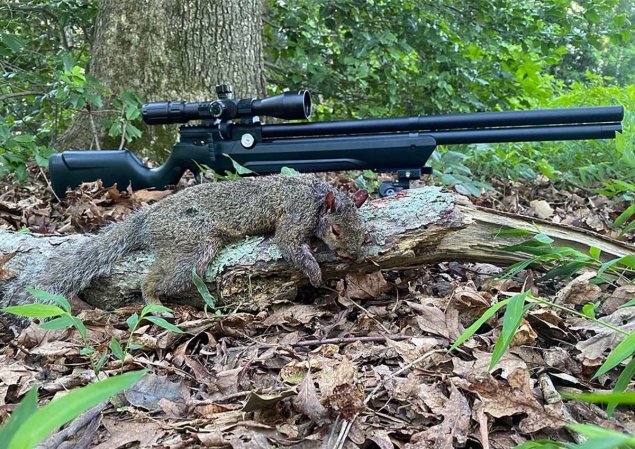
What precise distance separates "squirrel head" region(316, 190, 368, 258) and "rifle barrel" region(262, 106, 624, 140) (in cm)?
→ 118

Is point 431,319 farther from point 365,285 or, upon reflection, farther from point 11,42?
point 11,42

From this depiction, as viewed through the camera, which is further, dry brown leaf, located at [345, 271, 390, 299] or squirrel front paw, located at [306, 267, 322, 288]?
dry brown leaf, located at [345, 271, 390, 299]

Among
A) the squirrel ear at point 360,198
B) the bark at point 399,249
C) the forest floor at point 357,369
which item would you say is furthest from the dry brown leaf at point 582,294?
the squirrel ear at point 360,198

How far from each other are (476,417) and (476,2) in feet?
21.0

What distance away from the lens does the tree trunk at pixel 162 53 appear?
6.39 m

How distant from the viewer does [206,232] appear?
3.61m

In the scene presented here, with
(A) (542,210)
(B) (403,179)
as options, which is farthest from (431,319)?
(A) (542,210)

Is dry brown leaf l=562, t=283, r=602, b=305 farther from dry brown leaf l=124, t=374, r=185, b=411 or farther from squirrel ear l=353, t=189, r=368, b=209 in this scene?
dry brown leaf l=124, t=374, r=185, b=411

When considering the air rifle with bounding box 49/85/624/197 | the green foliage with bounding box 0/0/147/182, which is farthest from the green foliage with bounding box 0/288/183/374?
the green foliage with bounding box 0/0/147/182

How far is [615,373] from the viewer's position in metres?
2.40

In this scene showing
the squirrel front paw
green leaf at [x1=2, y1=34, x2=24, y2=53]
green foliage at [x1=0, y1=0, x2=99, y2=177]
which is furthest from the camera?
green leaf at [x1=2, y1=34, x2=24, y2=53]

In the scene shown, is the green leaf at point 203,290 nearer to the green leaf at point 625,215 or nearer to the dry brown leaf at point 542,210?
the green leaf at point 625,215

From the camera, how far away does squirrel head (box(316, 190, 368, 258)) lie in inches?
131

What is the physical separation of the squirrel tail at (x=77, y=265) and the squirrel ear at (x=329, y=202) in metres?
1.26
